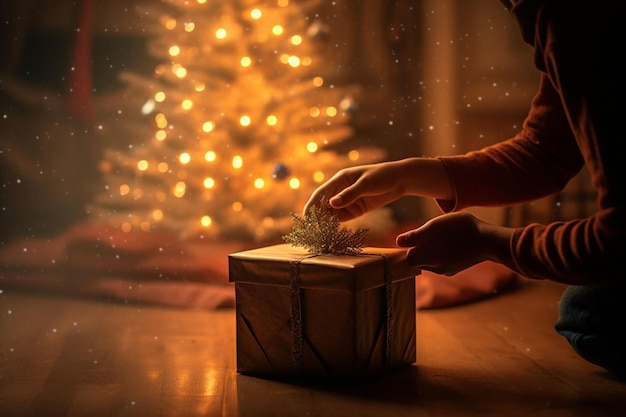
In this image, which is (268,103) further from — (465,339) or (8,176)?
(465,339)

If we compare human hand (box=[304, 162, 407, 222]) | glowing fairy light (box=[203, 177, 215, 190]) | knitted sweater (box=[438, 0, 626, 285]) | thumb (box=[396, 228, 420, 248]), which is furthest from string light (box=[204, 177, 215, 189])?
knitted sweater (box=[438, 0, 626, 285])

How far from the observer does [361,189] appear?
1.39 meters

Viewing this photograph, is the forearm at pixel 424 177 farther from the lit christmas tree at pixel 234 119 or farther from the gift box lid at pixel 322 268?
the lit christmas tree at pixel 234 119

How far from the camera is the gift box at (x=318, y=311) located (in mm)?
1301

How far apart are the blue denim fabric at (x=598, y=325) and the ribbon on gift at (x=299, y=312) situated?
329mm

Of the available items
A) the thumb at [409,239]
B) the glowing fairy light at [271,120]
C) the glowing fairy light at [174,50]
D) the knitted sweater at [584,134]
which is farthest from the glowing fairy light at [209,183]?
the knitted sweater at [584,134]

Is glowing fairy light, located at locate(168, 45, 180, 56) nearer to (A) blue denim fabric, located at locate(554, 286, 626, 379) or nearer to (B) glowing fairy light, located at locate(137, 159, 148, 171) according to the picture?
(B) glowing fairy light, located at locate(137, 159, 148, 171)

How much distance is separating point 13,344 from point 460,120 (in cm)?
174

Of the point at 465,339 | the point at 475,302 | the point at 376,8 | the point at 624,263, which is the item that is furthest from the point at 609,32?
the point at 376,8

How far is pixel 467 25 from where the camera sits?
2762mm

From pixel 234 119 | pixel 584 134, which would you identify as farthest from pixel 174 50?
pixel 584 134

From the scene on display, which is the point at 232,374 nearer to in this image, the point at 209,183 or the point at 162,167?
the point at 209,183

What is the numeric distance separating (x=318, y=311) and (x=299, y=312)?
3 centimetres

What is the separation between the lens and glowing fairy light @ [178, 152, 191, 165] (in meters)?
2.46
